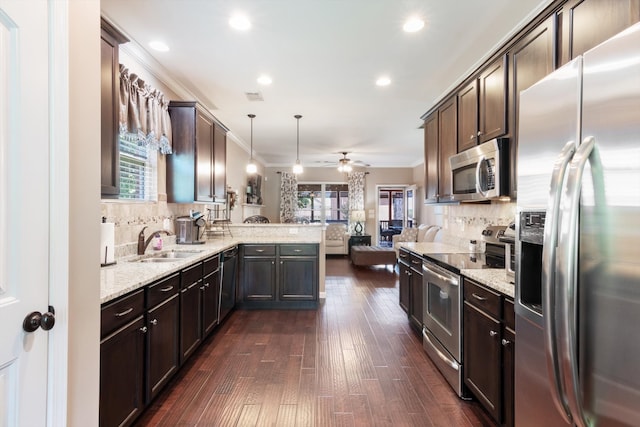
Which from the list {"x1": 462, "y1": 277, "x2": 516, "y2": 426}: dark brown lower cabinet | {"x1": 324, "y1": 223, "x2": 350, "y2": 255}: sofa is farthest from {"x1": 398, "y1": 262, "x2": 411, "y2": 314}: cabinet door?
{"x1": 324, "y1": 223, "x2": 350, "y2": 255}: sofa

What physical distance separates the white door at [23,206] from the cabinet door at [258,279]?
3047 mm

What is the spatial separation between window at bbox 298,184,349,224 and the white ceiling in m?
4.82

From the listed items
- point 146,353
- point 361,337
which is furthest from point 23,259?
point 361,337

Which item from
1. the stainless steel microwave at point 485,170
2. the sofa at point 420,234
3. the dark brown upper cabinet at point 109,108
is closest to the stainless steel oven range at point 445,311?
the stainless steel microwave at point 485,170

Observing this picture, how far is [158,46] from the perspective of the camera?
273 centimetres

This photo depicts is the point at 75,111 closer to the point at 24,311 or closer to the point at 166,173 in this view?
the point at 24,311

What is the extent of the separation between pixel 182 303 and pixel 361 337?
1797mm

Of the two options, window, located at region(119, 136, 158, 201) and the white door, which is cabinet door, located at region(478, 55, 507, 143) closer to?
the white door

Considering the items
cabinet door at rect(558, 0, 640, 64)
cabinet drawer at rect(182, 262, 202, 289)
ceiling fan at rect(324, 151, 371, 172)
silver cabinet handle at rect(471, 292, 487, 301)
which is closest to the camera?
cabinet door at rect(558, 0, 640, 64)

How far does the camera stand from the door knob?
0.93 meters

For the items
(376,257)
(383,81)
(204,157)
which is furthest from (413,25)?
(376,257)

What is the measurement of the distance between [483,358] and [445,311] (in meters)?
0.56

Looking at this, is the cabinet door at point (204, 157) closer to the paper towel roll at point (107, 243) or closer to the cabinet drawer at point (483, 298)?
the paper towel roll at point (107, 243)

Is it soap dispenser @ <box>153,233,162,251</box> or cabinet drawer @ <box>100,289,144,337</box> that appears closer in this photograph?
cabinet drawer @ <box>100,289,144,337</box>
